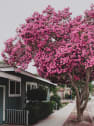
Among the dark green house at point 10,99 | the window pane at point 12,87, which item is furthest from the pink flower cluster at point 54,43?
the window pane at point 12,87

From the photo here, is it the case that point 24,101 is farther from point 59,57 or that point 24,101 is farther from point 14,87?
point 59,57

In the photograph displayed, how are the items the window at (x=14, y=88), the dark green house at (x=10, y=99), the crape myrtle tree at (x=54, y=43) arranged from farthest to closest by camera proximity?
1. the window at (x=14, y=88)
2. the dark green house at (x=10, y=99)
3. the crape myrtle tree at (x=54, y=43)

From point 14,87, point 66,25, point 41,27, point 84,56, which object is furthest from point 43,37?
point 14,87

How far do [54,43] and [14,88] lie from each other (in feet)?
A: 15.9

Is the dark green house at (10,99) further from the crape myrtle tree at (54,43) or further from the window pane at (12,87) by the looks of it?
the crape myrtle tree at (54,43)

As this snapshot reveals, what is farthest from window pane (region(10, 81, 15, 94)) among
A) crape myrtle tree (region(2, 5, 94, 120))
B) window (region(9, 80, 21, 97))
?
crape myrtle tree (region(2, 5, 94, 120))

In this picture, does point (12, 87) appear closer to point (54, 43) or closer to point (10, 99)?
point (10, 99)

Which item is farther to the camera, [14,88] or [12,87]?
[14,88]

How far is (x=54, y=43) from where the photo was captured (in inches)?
517

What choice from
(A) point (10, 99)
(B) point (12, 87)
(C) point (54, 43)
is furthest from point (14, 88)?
(C) point (54, 43)

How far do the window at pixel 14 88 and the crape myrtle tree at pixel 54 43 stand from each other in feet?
7.41

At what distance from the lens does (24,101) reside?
17.2 metres

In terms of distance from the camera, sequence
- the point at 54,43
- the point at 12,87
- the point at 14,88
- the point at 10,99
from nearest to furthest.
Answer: the point at 54,43
the point at 10,99
the point at 12,87
the point at 14,88

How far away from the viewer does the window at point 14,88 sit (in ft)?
50.1
